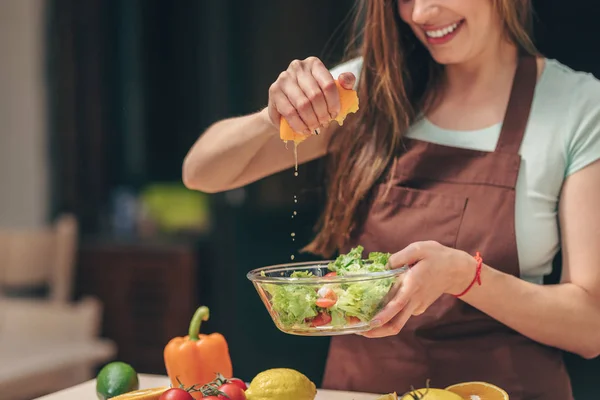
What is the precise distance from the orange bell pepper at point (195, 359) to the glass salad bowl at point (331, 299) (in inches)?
12.6

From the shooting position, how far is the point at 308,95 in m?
1.31

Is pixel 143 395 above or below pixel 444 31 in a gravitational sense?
below

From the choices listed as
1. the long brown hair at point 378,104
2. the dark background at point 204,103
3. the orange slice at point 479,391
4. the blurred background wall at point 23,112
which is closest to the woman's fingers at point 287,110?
the long brown hair at point 378,104

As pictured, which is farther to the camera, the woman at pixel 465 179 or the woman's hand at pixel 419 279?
the woman at pixel 465 179

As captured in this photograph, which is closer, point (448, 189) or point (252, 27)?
point (448, 189)

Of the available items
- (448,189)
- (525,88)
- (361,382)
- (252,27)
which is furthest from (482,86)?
(252,27)

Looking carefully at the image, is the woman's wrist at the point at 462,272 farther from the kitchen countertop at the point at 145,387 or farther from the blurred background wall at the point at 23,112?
the blurred background wall at the point at 23,112

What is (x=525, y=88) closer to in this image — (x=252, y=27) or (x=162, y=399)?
(x=162, y=399)

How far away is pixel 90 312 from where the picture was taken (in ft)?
10.5

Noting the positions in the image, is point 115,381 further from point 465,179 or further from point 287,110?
point 465,179

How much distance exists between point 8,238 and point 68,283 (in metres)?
0.31

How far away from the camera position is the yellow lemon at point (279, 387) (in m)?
1.32

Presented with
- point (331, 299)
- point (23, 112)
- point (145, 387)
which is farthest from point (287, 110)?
point (23, 112)

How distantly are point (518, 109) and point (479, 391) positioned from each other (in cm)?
60
